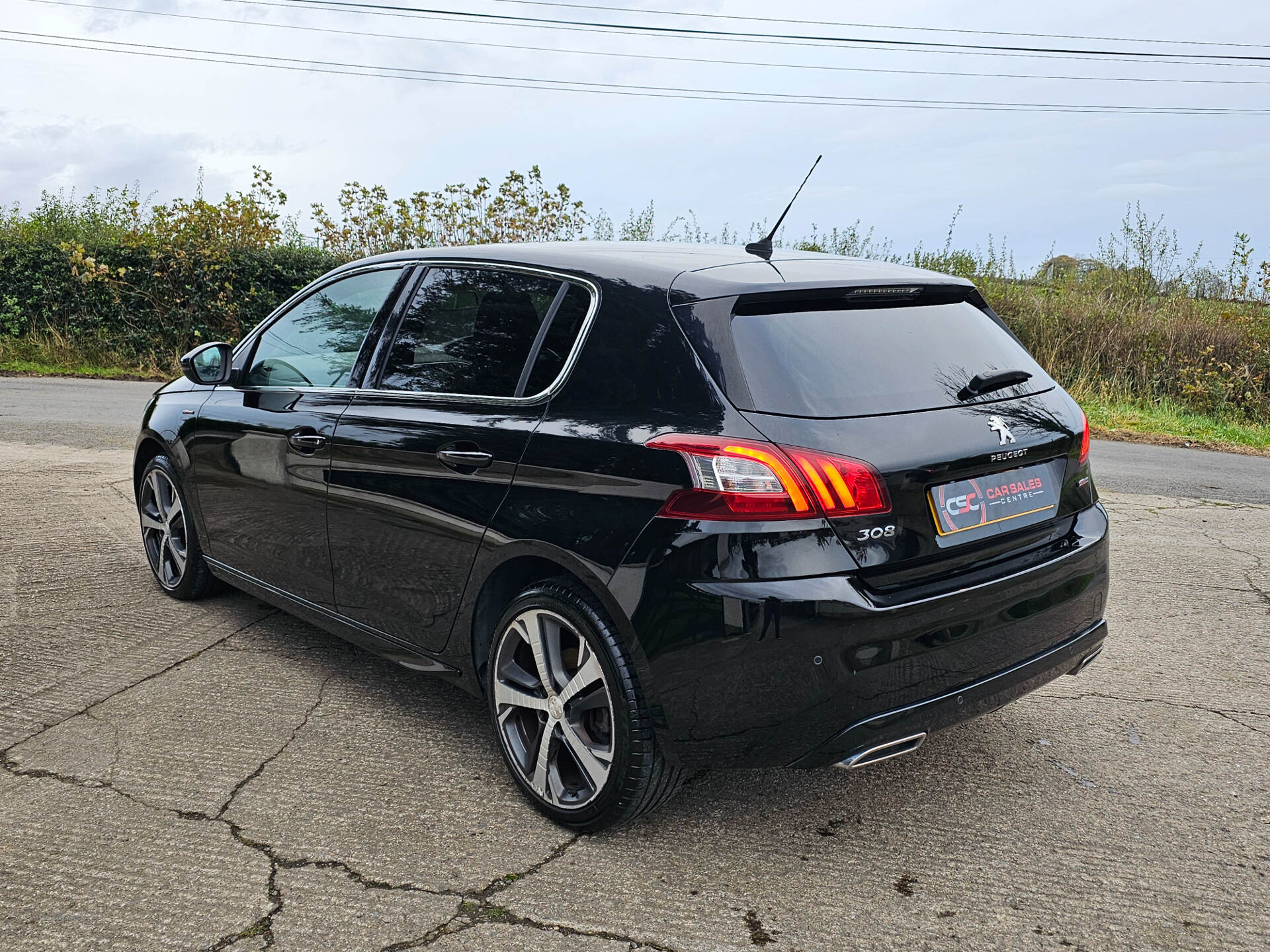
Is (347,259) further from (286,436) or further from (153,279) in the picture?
(286,436)

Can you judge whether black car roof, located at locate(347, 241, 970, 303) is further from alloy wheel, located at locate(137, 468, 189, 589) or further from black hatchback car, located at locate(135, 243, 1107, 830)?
alloy wheel, located at locate(137, 468, 189, 589)

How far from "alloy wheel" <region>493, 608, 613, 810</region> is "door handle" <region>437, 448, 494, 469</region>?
1.51 feet

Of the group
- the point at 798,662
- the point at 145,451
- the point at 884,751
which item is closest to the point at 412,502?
the point at 798,662

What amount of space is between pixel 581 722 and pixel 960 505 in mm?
1188

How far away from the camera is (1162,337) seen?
16.5 meters

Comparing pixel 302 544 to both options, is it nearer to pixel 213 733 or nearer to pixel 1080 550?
pixel 213 733

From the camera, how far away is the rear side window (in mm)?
3146

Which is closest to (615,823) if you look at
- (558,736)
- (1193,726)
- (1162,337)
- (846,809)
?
(558,736)

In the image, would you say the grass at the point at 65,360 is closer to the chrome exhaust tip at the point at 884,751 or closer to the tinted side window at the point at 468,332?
the tinted side window at the point at 468,332

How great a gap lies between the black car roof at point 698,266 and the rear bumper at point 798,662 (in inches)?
31.6

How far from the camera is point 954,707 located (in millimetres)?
2766

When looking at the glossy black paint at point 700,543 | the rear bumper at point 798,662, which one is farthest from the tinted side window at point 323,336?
the rear bumper at point 798,662

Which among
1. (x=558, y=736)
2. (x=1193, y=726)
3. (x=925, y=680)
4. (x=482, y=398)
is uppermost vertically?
(x=482, y=398)

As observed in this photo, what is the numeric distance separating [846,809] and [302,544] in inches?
85.2
